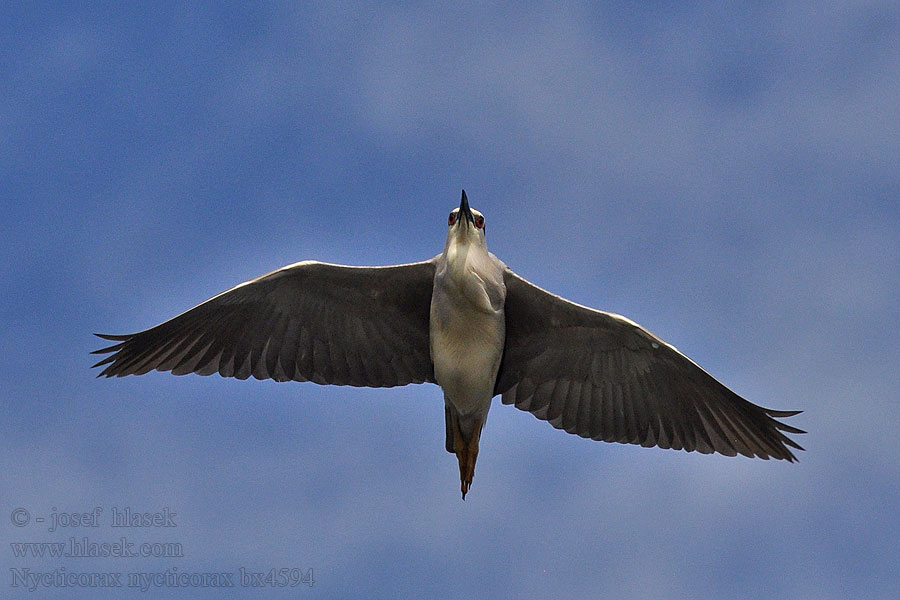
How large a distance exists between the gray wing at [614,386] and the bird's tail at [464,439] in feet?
2.30

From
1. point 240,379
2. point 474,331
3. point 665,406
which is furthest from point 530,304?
point 240,379

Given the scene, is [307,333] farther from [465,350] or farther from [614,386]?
[614,386]

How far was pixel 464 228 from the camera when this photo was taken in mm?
12453

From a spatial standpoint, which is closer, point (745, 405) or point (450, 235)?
point (450, 235)

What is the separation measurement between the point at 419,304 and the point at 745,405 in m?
3.81

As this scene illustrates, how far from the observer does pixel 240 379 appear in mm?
13789

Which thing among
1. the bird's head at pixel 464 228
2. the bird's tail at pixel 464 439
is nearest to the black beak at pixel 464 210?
the bird's head at pixel 464 228

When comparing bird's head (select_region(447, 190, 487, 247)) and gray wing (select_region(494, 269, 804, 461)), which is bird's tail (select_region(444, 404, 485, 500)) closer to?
gray wing (select_region(494, 269, 804, 461))

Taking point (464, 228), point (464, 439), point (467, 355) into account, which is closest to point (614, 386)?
point (464, 439)

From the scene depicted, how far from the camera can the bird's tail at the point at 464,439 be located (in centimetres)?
1334

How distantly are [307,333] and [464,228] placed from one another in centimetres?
246

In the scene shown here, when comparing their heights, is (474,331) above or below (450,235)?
below

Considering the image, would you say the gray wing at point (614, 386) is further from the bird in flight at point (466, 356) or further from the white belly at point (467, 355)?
the white belly at point (467, 355)

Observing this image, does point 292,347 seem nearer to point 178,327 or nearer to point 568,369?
point 178,327
